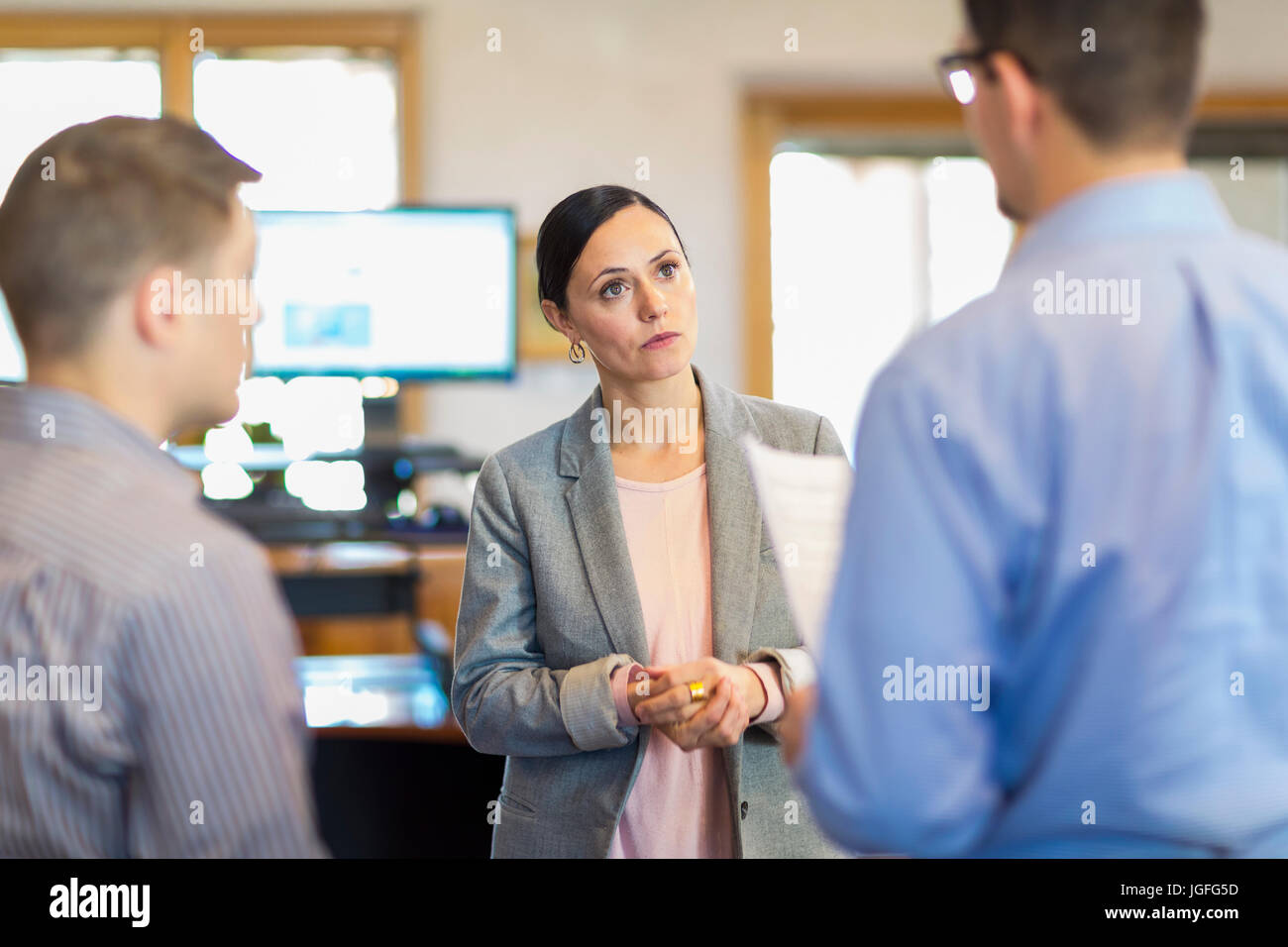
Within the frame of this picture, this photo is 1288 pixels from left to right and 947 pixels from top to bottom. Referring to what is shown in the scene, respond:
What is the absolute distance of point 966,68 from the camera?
0.76m

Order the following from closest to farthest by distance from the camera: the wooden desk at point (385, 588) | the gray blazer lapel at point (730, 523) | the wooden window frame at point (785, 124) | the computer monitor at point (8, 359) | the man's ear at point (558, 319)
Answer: the gray blazer lapel at point (730, 523), the man's ear at point (558, 319), the wooden desk at point (385, 588), the computer monitor at point (8, 359), the wooden window frame at point (785, 124)

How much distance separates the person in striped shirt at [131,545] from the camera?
73cm

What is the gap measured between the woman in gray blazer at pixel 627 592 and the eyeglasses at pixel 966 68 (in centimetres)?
56

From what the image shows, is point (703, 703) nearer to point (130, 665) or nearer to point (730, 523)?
point (730, 523)

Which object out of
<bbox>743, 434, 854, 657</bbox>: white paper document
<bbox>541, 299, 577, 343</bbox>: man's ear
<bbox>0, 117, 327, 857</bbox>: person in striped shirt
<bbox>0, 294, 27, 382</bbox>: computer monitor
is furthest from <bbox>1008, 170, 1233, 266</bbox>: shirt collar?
<bbox>0, 294, 27, 382</bbox>: computer monitor

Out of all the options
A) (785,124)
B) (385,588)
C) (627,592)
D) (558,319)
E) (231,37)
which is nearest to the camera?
(627,592)

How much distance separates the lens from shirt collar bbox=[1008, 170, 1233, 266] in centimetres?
72

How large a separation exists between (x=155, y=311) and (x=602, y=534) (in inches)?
24.4

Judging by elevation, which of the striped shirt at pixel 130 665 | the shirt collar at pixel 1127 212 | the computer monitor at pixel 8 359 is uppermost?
the computer monitor at pixel 8 359

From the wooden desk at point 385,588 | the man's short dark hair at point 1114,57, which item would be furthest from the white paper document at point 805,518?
the wooden desk at point 385,588

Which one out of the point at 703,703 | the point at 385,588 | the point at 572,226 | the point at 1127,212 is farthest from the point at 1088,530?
the point at 385,588

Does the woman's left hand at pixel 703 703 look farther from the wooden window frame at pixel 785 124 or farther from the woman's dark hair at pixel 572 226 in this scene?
the wooden window frame at pixel 785 124

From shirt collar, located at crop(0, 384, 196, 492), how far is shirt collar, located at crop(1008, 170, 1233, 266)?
565 mm

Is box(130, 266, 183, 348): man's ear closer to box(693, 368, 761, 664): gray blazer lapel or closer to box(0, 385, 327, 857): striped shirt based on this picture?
box(0, 385, 327, 857): striped shirt
